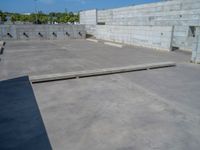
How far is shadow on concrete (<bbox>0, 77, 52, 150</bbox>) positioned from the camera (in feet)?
8.39

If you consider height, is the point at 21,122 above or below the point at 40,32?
below

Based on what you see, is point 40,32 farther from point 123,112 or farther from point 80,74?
point 123,112

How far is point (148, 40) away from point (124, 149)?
36.1 feet

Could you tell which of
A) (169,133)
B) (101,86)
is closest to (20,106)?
(101,86)

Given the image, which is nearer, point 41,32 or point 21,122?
point 21,122

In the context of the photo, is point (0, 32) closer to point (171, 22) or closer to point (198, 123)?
point (171, 22)

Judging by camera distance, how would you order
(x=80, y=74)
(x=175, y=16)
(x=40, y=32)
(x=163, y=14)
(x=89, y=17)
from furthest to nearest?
(x=89, y=17), (x=40, y=32), (x=163, y=14), (x=175, y=16), (x=80, y=74)

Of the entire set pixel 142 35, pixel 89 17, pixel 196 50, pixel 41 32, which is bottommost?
pixel 196 50

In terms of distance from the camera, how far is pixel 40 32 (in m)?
18.7

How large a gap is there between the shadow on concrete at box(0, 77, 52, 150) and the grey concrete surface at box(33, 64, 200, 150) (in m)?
0.13

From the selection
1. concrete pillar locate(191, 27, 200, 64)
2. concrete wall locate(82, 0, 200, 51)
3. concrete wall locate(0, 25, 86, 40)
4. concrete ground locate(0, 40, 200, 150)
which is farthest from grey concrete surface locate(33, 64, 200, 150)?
concrete wall locate(0, 25, 86, 40)

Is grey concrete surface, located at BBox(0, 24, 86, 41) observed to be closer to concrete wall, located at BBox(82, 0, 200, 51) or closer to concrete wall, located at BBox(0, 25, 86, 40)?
concrete wall, located at BBox(0, 25, 86, 40)

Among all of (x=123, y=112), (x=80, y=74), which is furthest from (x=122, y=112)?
(x=80, y=74)

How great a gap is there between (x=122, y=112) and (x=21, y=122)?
68.6 inches
